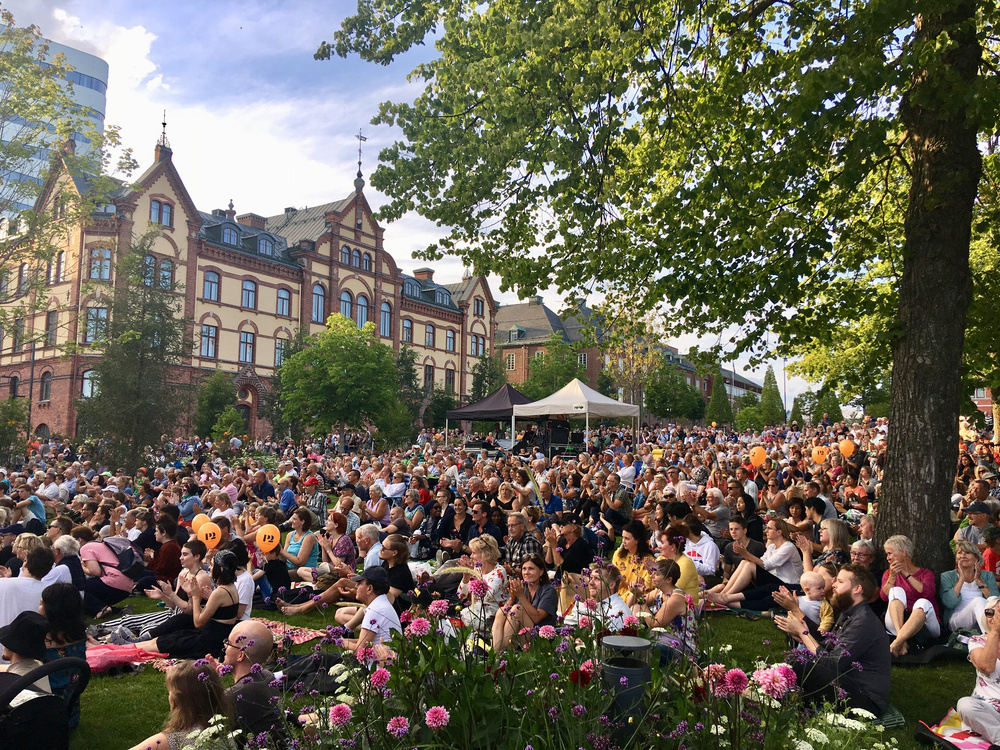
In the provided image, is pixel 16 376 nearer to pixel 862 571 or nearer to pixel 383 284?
pixel 383 284

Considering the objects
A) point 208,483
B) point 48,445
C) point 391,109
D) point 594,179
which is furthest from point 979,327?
point 48,445

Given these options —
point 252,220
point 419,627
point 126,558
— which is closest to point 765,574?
point 419,627

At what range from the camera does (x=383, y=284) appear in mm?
54656

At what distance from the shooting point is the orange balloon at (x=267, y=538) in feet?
30.9

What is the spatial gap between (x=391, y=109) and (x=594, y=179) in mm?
2583

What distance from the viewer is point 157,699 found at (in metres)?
6.08

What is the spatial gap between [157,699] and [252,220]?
5187 cm

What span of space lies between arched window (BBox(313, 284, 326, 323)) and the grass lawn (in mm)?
44415

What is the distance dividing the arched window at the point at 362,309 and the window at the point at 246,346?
8.97m

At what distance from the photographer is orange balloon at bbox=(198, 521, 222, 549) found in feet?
30.1

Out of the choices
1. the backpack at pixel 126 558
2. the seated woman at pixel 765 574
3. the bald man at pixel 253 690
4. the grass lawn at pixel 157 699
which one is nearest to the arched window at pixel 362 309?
the backpack at pixel 126 558

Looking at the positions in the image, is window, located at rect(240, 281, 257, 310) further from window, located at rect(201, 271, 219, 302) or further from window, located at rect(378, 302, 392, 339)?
window, located at rect(378, 302, 392, 339)

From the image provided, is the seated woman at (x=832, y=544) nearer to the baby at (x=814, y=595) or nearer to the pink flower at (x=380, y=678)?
the baby at (x=814, y=595)

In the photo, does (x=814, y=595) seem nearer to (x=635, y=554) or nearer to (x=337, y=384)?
(x=635, y=554)
